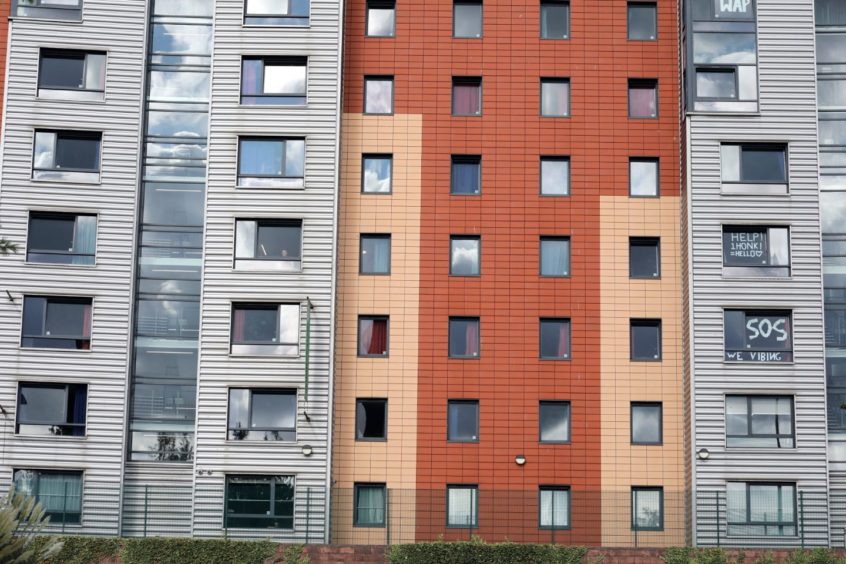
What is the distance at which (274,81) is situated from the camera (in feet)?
163

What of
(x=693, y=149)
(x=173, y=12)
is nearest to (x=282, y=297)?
(x=173, y=12)

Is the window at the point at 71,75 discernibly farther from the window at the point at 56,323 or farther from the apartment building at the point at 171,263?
the window at the point at 56,323

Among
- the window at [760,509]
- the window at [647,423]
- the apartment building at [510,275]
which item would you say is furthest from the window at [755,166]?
the window at [760,509]

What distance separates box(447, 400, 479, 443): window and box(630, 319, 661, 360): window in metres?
5.36

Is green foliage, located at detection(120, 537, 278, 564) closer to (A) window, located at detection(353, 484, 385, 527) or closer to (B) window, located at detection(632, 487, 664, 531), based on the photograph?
(A) window, located at detection(353, 484, 385, 527)

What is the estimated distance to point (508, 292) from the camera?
49312 millimetres

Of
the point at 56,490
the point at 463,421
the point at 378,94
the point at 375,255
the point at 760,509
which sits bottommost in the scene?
the point at 760,509

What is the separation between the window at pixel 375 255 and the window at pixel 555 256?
195 inches

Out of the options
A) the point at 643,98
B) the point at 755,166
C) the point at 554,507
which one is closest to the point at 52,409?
the point at 554,507

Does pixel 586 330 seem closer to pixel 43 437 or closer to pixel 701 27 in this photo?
pixel 701 27

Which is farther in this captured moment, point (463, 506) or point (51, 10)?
point (51, 10)

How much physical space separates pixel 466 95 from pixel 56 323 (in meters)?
15.0

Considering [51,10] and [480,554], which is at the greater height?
[51,10]

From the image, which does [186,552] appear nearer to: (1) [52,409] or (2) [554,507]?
(1) [52,409]
